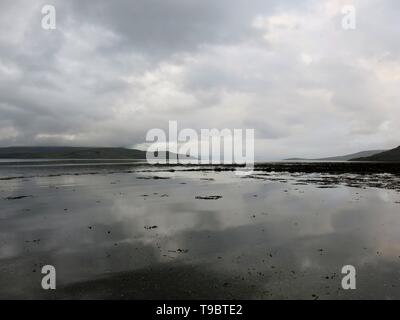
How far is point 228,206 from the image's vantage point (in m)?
29.4

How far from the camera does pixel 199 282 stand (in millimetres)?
11531

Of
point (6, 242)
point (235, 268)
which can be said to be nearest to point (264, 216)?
point (235, 268)

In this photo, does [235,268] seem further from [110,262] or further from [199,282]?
[110,262]

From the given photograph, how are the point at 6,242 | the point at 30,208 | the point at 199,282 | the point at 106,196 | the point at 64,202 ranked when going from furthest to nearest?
1. the point at 106,196
2. the point at 64,202
3. the point at 30,208
4. the point at 6,242
5. the point at 199,282

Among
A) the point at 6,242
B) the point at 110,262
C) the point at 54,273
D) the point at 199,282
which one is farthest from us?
the point at 6,242

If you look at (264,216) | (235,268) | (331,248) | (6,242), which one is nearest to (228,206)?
(264,216)

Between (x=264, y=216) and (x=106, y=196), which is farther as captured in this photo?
(x=106, y=196)

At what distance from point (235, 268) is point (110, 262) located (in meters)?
6.27

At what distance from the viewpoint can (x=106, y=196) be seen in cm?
3706

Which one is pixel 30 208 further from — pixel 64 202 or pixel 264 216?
pixel 264 216
